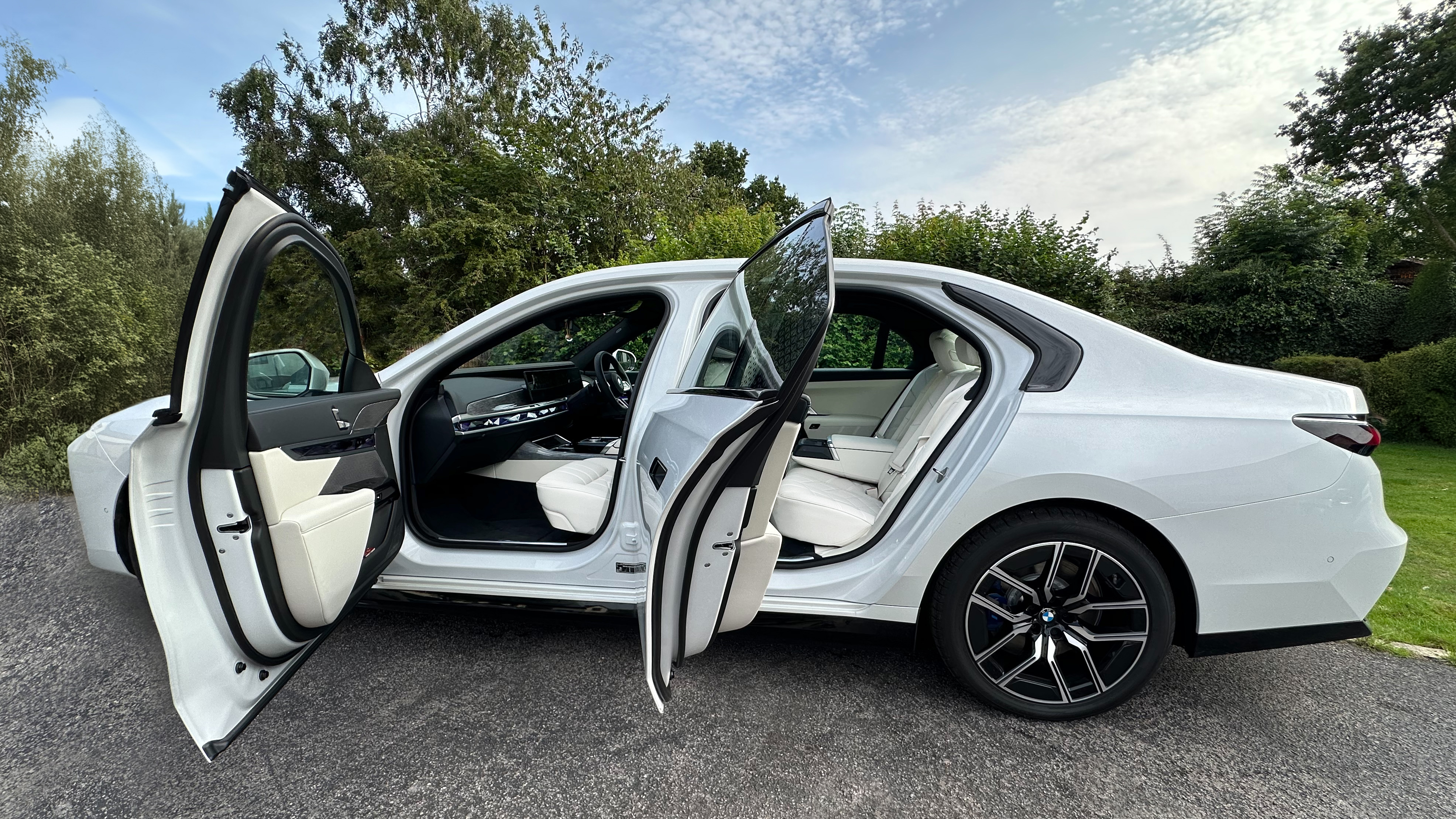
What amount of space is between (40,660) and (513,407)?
2.13 metres

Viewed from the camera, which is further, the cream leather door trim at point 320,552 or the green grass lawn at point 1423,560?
the green grass lawn at point 1423,560

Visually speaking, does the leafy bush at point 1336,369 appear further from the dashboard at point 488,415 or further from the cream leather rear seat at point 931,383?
the dashboard at point 488,415

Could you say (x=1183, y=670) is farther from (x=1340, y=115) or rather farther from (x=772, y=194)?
(x=772, y=194)

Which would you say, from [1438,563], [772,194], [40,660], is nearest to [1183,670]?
[1438,563]

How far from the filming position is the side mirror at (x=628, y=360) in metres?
3.94

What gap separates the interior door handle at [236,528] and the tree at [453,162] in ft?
12.7

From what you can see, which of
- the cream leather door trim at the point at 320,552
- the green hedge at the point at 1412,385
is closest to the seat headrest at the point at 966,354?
the cream leather door trim at the point at 320,552

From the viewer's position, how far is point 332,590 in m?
1.77

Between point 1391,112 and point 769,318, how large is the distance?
22530mm

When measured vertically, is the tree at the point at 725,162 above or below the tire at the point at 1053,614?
above

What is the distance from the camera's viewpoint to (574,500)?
238 cm

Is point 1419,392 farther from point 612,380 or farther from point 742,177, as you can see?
point 742,177

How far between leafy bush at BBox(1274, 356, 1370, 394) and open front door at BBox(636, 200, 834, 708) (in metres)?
8.60

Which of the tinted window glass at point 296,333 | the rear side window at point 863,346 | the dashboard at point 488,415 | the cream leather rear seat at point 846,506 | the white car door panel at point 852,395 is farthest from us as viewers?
the rear side window at point 863,346
